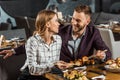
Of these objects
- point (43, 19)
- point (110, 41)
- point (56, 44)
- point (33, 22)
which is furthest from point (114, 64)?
point (33, 22)

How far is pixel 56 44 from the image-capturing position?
2422mm

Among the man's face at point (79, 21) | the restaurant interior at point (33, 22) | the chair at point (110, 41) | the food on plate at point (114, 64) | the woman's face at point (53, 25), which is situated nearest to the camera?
the food on plate at point (114, 64)

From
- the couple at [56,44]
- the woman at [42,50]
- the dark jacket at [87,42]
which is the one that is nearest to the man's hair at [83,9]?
the couple at [56,44]

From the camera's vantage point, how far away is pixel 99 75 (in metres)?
1.99

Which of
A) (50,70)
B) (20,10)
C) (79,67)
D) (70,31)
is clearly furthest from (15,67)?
(20,10)

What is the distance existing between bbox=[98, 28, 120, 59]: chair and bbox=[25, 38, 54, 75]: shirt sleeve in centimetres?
136

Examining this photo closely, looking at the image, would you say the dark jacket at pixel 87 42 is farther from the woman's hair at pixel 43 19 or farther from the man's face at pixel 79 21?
Result: the woman's hair at pixel 43 19

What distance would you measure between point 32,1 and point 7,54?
16.4ft

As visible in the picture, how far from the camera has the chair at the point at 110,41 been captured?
344 cm

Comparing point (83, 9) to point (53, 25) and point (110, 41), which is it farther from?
point (110, 41)

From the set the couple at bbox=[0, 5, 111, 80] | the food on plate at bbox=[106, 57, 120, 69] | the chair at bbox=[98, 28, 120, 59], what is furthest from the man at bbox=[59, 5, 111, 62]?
the chair at bbox=[98, 28, 120, 59]

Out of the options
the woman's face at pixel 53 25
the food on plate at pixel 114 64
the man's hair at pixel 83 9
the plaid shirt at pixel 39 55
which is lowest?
the food on plate at pixel 114 64

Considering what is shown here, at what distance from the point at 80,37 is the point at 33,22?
248cm

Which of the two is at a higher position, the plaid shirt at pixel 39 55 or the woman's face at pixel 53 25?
the woman's face at pixel 53 25
